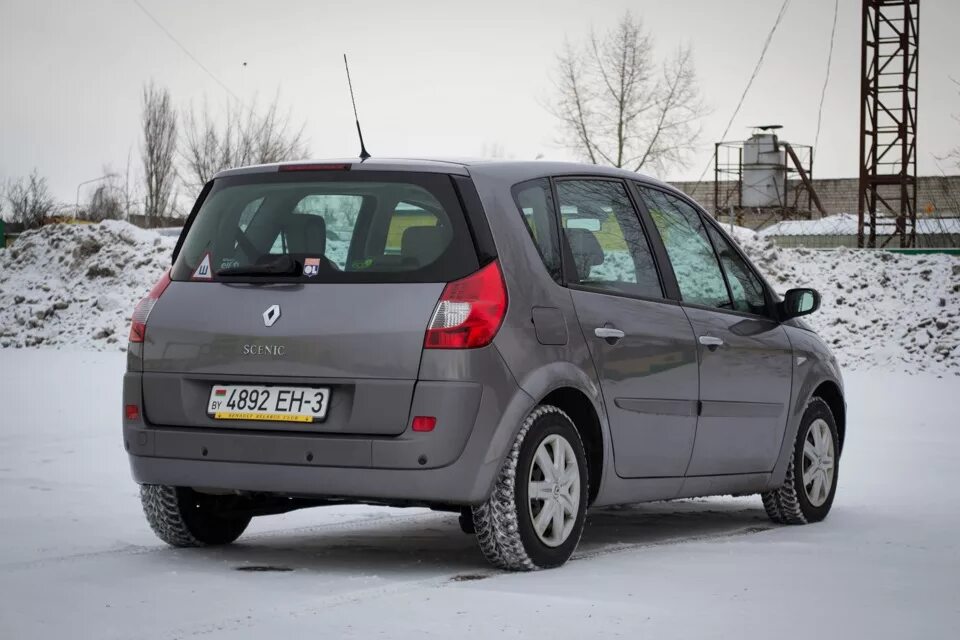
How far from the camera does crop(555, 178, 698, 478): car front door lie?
21.0 feet

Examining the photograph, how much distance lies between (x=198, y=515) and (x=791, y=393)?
330cm

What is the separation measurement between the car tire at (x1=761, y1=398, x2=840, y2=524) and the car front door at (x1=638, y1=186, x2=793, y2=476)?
0.30 meters

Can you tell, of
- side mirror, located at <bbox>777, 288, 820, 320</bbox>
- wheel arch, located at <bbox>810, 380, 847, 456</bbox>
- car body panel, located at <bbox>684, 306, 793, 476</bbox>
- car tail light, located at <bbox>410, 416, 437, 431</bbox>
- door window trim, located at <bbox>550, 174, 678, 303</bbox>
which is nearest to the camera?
car tail light, located at <bbox>410, 416, 437, 431</bbox>

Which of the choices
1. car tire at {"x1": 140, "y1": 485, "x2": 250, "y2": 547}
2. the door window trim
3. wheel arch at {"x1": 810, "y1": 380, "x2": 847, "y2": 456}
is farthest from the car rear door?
wheel arch at {"x1": 810, "y1": 380, "x2": 847, "y2": 456}

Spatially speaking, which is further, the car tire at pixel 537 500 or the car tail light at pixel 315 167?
the car tail light at pixel 315 167

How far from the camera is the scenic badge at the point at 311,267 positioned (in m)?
5.98

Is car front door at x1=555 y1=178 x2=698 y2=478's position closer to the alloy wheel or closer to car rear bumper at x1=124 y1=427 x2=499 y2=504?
the alloy wheel

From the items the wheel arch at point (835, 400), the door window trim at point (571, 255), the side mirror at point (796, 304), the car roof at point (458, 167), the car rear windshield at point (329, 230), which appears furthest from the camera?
the wheel arch at point (835, 400)

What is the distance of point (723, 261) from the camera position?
25.8ft

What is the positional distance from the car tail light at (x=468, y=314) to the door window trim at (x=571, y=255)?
1.89ft

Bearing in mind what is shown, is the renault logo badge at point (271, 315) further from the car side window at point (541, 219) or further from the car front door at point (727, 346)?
the car front door at point (727, 346)

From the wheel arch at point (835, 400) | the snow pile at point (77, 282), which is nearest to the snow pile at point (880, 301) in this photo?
the snow pile at point (77, 282)

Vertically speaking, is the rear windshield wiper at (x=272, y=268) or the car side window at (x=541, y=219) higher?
the car side window at (x=541, y=219)

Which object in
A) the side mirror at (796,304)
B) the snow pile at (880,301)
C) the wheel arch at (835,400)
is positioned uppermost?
the side mirror at (796,304)
